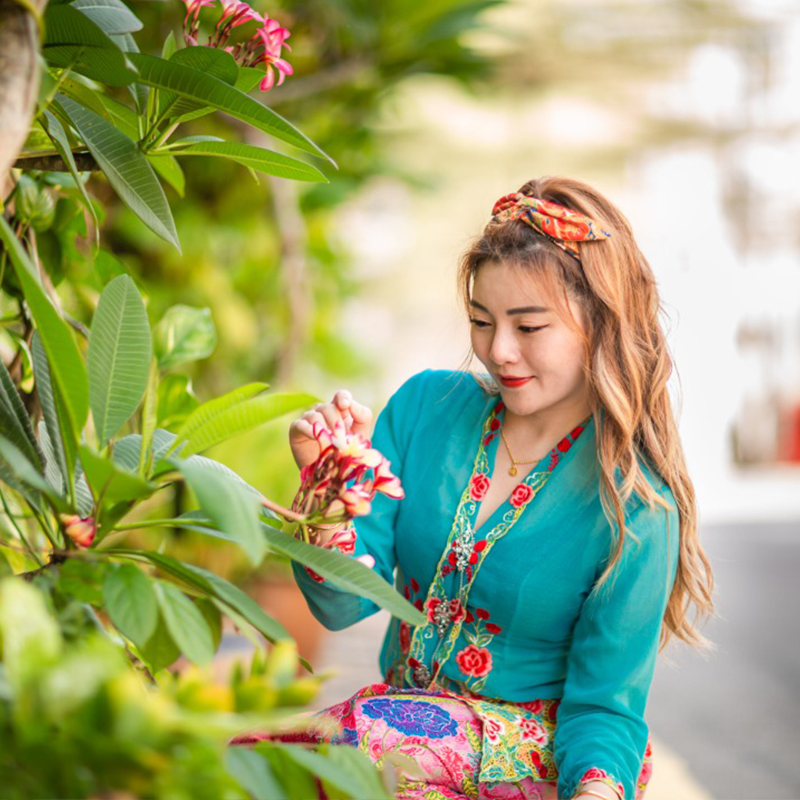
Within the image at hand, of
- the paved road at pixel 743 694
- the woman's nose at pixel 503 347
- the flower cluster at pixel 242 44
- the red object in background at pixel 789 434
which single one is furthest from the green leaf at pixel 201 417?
the red object in background at pixel 789 434

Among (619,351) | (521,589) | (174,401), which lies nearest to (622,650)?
(521,589)

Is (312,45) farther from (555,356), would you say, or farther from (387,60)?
(555,356)

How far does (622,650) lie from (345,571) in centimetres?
52

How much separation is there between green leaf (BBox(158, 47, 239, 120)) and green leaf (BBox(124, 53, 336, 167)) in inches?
0.4

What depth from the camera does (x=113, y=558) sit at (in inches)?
29.9

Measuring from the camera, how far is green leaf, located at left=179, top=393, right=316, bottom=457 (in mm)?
769

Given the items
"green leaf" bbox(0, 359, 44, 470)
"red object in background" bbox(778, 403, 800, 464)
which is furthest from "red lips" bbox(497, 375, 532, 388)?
"red object in background" bbox(778, 403, 800, 464)

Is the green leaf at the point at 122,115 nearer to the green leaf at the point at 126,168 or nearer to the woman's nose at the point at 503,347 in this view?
the green leaf at the point at 126,168

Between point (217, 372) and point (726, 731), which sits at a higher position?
point (217, 372)

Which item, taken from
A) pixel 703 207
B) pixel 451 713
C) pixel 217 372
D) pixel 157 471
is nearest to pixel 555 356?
pixel 451 713

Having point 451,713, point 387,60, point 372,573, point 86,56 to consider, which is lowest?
point 451,713

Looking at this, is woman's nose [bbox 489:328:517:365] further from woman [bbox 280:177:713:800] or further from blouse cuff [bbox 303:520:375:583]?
blouse cuff [bbox 303:520:375:583]

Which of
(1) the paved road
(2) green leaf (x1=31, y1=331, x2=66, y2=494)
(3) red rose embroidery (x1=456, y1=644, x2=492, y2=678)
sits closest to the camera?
(2) green leaf (x1=31, y1=331, x2=66, y2=494)

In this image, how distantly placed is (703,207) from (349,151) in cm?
802
